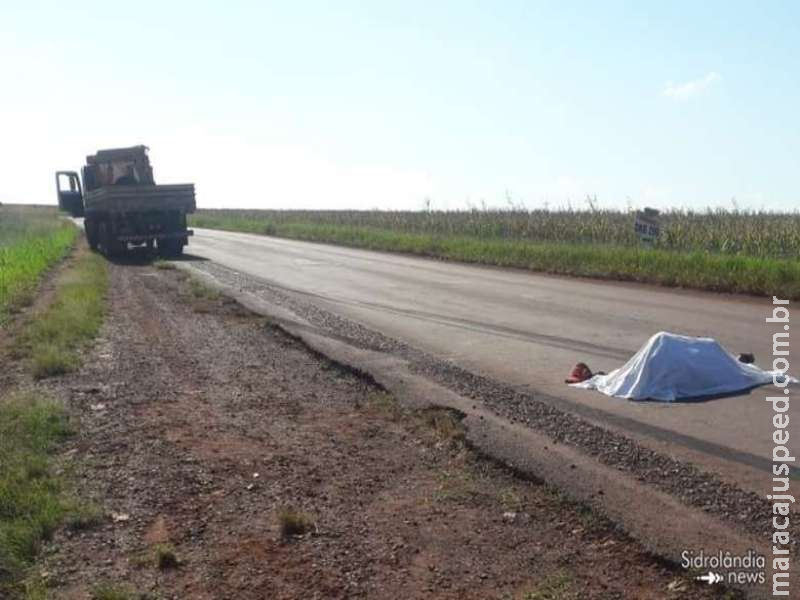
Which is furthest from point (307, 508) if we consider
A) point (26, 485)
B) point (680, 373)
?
point (680, 373)

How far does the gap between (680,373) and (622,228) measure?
2639 cm

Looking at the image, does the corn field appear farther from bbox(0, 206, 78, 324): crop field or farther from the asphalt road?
bbox(0, 206, 78, 324): crop field

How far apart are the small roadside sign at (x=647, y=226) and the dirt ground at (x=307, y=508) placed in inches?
606

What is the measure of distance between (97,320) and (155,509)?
→ 910cm

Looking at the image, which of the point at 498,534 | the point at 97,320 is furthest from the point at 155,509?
the point at 97,320

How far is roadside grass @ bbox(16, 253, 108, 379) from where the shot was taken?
1102 cm

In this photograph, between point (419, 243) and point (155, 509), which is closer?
point (155, 509)

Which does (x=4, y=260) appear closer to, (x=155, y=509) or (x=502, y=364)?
(x=502, y=364)

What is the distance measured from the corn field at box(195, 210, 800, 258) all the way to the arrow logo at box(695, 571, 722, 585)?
20.4 meters

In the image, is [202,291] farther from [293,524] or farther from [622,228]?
[622,228]

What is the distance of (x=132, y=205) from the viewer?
31.8 m

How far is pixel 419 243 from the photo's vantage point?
37.0 m

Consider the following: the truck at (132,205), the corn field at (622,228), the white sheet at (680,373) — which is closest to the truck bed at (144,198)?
the truck at (132,205)

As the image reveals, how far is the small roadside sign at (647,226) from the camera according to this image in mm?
24453
